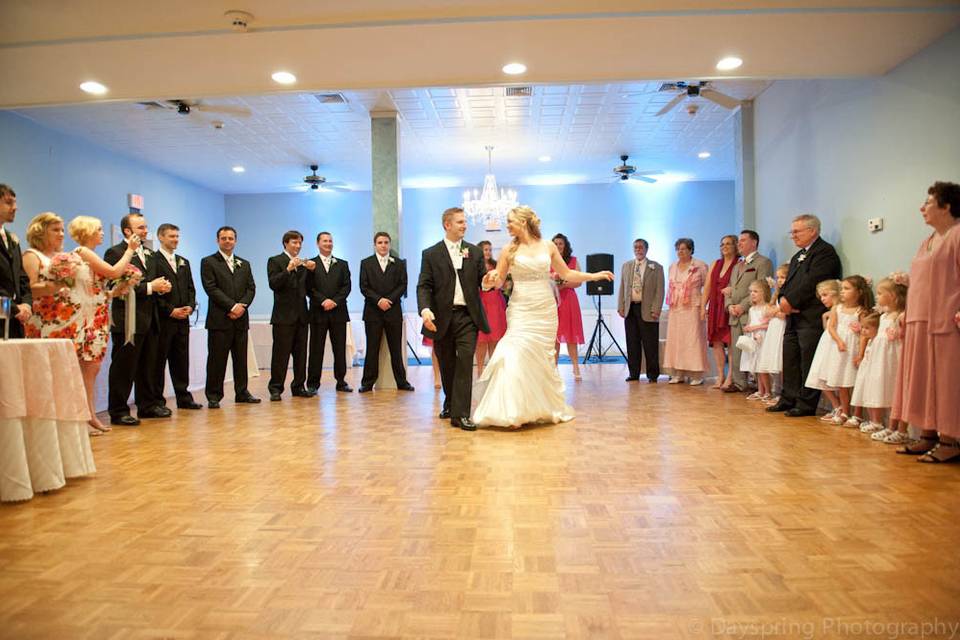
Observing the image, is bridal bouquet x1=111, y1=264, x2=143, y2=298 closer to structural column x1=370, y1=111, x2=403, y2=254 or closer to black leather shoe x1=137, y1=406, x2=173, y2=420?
black leather shoe x1=137, y1=406, x2=173, y2=420

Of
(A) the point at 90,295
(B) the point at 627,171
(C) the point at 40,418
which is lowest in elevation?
(C) the point at 40,418

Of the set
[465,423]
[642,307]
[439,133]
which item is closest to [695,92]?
[642,307]

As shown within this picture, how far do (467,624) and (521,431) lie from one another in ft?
A: 9.54

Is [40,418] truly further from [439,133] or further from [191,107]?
[439,133]

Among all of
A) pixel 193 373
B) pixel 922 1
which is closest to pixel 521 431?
pixel 922 1

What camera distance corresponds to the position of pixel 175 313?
5676mm

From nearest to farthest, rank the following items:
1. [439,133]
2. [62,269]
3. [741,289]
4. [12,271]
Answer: [12,271] < [62,269] < [741,289] < [439,133]

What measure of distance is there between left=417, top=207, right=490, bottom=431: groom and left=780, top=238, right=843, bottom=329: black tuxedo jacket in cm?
262

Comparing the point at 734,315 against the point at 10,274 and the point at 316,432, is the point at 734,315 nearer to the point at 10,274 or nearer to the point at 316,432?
the point at 316,432

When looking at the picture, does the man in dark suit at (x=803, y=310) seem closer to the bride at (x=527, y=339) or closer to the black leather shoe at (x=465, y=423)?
the bride at (x=527, y=339)

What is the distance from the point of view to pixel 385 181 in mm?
7871

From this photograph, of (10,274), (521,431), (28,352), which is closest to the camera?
(28,352)

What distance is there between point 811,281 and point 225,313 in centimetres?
517

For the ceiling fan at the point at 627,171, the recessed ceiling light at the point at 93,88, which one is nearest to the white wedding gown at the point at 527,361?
the recessed ceiling light at the point at 93,88
